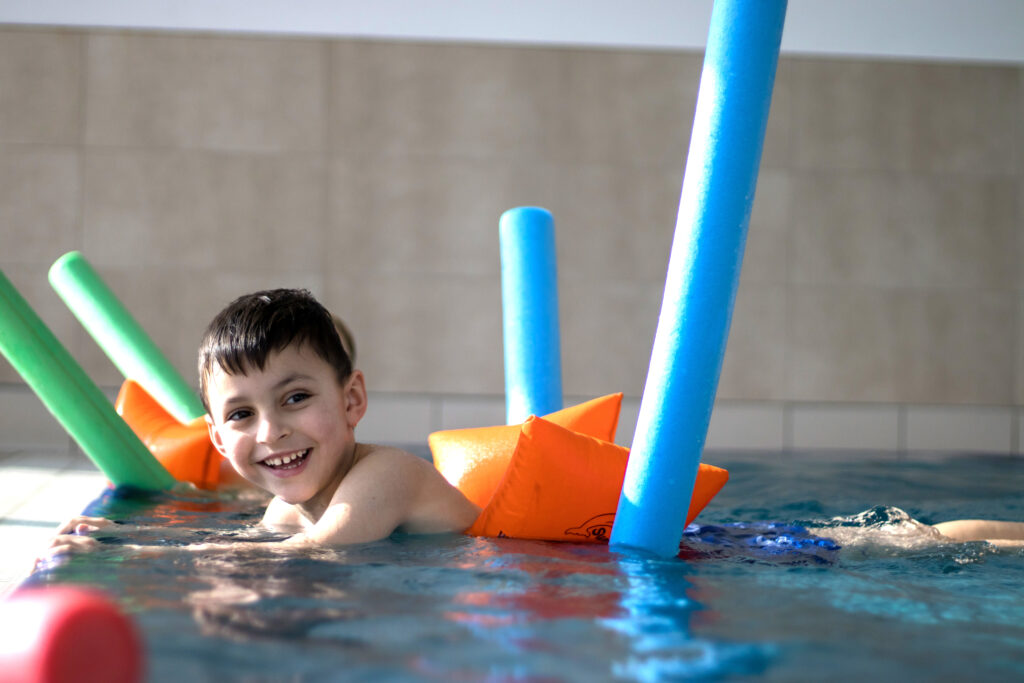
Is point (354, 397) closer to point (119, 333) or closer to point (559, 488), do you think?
point (559, 488)

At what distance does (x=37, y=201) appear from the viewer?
598cm

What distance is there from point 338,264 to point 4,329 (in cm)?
377

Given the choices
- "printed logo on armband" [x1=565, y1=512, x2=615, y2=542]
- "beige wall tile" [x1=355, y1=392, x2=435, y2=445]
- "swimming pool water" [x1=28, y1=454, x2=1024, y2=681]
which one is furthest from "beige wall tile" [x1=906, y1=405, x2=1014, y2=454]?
"printed logo on armband" [x1=565, y1=512, x2=615, y2=542]

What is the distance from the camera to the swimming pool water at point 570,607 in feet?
3.61

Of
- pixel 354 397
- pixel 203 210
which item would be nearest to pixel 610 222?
pixel 203 210

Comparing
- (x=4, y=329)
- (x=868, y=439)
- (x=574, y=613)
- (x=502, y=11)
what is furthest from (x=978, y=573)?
(x=502, y=11)

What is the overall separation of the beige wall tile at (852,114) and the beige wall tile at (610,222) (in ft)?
3.13

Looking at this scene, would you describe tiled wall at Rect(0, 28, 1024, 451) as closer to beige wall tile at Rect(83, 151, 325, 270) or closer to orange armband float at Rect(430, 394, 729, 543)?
beige wall tile at Rect(83, 151, 325, 270)

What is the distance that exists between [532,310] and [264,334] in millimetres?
1082

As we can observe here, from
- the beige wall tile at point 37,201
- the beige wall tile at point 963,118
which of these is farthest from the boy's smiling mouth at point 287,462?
the beige wall tile at point 963,118

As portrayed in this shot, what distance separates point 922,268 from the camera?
6.37 meters

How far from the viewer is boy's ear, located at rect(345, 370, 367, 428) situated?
206cm

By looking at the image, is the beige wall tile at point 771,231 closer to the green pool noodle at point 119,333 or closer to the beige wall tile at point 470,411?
the beige wall tile at point 470,411

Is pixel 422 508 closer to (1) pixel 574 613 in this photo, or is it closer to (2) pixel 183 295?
(1) pixel 574 613
